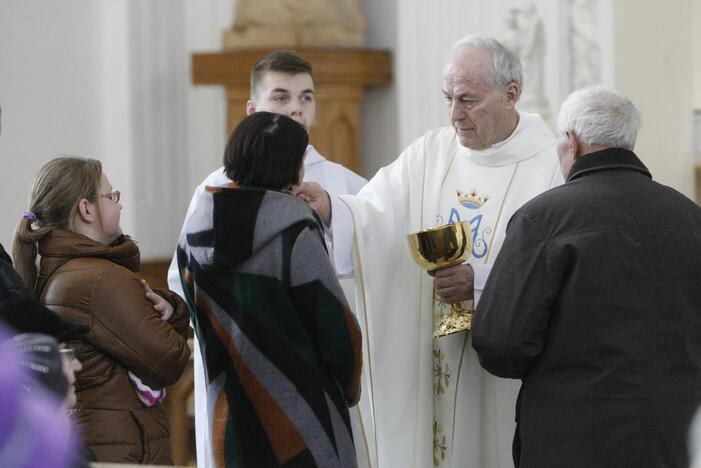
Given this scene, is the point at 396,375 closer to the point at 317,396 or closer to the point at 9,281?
the point at 317,396

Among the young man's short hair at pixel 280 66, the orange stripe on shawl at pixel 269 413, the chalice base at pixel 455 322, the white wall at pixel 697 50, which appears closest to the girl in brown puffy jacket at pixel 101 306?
the orange stripe on shawl at pixel 269 413

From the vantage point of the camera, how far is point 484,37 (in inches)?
155

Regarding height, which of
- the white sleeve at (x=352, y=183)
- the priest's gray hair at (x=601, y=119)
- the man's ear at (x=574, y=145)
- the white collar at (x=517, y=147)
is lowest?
the white sleeve at (x=352, y=183)

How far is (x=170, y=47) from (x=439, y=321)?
16.0ft

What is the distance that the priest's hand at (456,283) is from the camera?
3725mm

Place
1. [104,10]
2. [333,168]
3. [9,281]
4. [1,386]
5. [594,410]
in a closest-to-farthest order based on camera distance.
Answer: [1,386], [9,281], [594,410], [333,168], [104,10]

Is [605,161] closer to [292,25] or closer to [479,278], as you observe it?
[479,278]

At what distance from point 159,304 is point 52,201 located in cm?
41

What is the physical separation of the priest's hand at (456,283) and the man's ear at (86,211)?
103 centimetres

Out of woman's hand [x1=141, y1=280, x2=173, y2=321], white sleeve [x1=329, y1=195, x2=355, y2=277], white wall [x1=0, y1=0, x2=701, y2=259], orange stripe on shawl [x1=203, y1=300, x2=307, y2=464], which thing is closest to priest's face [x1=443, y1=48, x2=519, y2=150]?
white sleeve [x1=329, y1=195, x2=355, y2=277]

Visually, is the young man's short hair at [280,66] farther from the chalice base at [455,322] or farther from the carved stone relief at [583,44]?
the carved stone relief at [583,44]

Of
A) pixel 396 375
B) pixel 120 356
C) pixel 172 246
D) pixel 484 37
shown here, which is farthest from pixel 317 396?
pixel 172 246

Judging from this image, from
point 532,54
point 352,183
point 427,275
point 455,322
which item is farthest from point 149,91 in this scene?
point 455,322

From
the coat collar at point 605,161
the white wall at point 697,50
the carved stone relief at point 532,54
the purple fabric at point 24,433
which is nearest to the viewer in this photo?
the purple fabric at point 24,433
